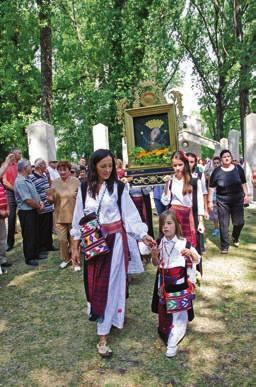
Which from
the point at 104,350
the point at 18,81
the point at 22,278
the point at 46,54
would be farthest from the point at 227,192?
the point at 18,81

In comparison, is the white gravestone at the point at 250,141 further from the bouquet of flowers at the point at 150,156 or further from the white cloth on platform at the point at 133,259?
the white cloth on platform at the point at 133,259

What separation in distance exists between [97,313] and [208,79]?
1098 inches

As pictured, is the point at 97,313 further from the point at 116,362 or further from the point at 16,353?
the point at 16,353

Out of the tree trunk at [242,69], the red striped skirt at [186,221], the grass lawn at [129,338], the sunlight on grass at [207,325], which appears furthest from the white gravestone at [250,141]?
the sunlight on grass at [207,325]

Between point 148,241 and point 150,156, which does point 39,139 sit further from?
point 148,241

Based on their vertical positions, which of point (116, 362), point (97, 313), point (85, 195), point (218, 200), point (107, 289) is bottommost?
point (116, 362)

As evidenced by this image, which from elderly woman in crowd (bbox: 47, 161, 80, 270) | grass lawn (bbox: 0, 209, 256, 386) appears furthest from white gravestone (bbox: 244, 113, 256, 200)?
elderly woman in crowd (bbox: 47, 161, 80, 270)

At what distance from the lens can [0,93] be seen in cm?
1944

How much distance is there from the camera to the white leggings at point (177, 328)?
3.89 meters

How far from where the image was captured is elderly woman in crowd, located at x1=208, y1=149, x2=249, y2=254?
23.3 ft

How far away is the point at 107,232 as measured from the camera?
3.85m

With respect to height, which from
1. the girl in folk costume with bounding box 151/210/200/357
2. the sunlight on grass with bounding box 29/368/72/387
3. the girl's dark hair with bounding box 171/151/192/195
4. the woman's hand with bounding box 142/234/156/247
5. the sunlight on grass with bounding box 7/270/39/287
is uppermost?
the girl's dark hair with bounding box 171/151/192/195

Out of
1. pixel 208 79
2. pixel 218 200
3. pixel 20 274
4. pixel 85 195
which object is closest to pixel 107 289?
pixel 85 195

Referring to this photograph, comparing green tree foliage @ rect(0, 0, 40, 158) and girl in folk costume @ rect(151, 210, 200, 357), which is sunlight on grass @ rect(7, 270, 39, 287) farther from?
green tree foliage @ rect(0, 0, 40, 158)
